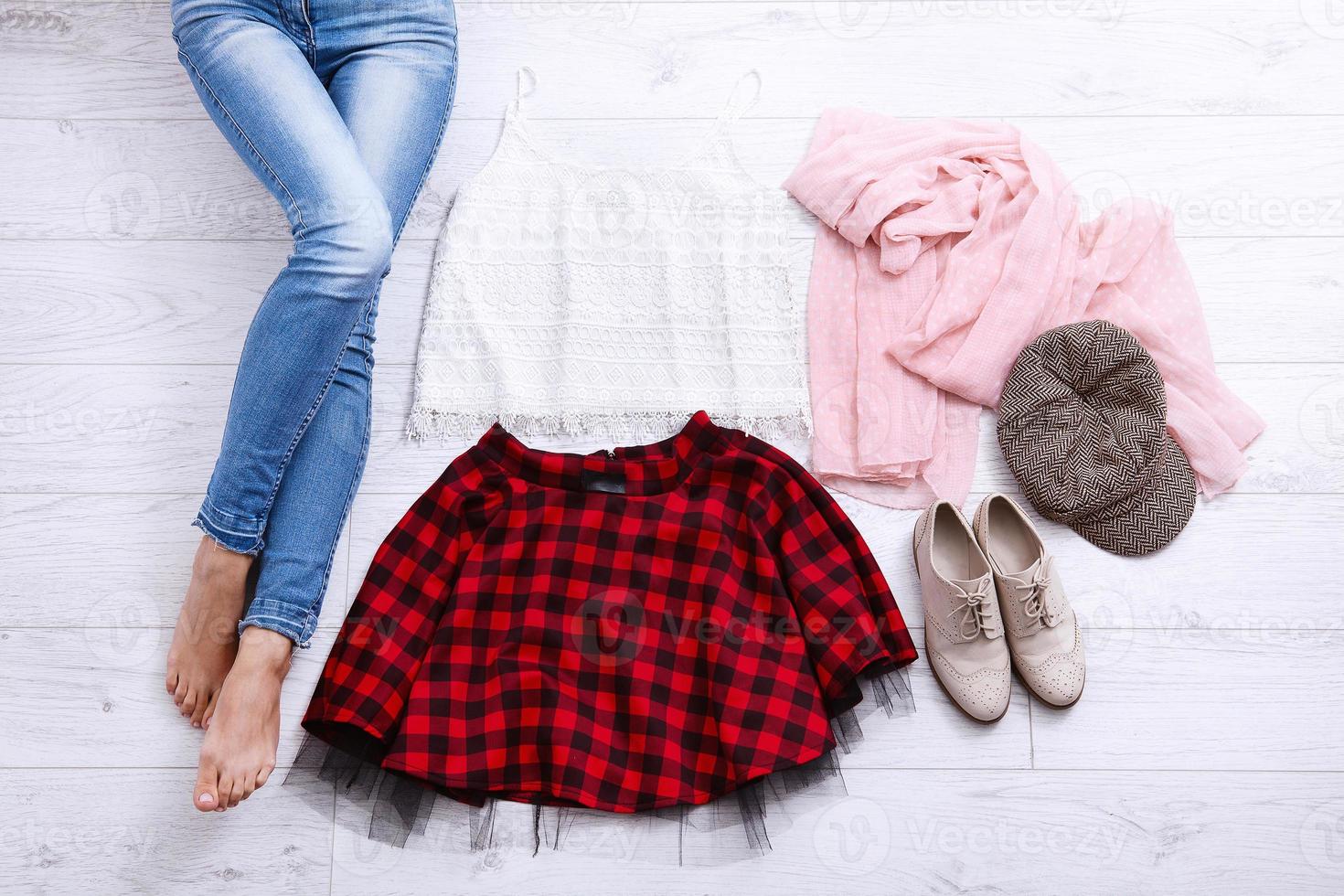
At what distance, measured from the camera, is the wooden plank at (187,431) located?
120 cm

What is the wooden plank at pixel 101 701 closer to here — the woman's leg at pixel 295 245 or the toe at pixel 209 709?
the toe at pixel 209 709

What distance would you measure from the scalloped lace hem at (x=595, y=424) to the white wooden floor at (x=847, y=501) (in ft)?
0.16

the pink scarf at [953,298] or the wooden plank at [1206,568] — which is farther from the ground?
the pink scarf at [953,298]

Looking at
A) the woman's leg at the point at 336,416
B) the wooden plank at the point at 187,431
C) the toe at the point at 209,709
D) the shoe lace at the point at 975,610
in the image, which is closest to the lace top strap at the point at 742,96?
the woman's leg at the point at 336,416

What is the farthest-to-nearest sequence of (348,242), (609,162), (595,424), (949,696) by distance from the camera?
(609,162), (595,424), (949,696), (348,242)

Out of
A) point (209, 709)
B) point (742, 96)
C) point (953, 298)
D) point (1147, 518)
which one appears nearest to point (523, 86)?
point (742, 96)

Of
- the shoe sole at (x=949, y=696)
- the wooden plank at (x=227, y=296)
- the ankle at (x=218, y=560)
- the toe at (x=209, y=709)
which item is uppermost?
the wooden plank at (x=227, y=296)

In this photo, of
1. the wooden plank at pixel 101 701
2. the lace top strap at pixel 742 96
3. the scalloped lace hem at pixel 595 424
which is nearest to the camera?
the wooden plank at pixel 101 701

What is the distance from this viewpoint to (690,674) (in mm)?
1046

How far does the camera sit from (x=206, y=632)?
1.06 meters

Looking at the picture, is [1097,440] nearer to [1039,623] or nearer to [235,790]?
[1039,623]

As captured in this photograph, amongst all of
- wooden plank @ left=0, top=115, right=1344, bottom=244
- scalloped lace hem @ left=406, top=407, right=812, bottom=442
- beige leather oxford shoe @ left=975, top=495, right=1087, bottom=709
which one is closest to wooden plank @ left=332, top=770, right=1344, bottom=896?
beige leather oxford shoe @ left=975, top=495, right=1087, bottom=709

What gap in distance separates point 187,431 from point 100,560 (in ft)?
0.64

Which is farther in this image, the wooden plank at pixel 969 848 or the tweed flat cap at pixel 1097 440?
the tweed flat cap at pixel 1097 440
